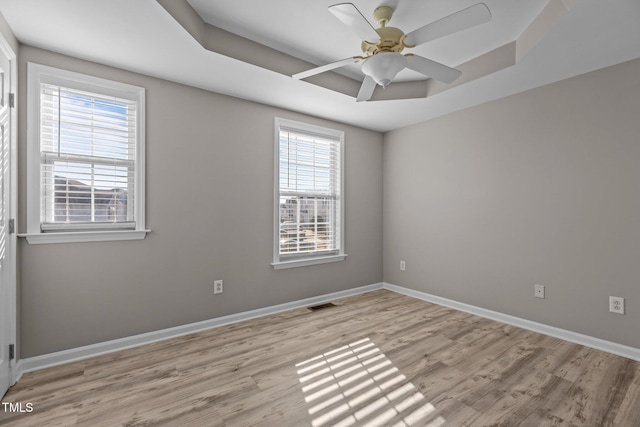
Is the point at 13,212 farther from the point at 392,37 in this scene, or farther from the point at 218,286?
the point at 392,37

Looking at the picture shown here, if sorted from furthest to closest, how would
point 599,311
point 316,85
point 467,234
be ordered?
point 467,234, point 316,85, point 599,311

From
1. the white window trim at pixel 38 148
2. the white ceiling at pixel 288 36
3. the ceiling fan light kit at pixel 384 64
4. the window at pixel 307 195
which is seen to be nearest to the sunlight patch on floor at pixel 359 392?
the window at pixel 307 195

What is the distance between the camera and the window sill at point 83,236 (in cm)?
222

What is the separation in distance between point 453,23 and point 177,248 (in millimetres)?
2738

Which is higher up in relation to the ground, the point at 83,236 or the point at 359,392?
the point at 83,236

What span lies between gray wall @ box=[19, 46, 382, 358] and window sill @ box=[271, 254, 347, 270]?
0.08 meters

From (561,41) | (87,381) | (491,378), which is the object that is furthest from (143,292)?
(561,41)

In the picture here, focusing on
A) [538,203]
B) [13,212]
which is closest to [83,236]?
[13,212]

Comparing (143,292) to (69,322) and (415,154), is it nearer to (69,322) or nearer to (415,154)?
(69,322)

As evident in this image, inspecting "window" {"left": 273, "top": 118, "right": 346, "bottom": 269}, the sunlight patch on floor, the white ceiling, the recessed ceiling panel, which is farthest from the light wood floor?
the recessed ceiling panel

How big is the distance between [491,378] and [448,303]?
5.33 ft

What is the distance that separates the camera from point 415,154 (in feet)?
13.5

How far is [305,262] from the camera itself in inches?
146

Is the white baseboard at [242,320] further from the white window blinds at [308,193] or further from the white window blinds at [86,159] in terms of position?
the white window blinds at [86,159]
